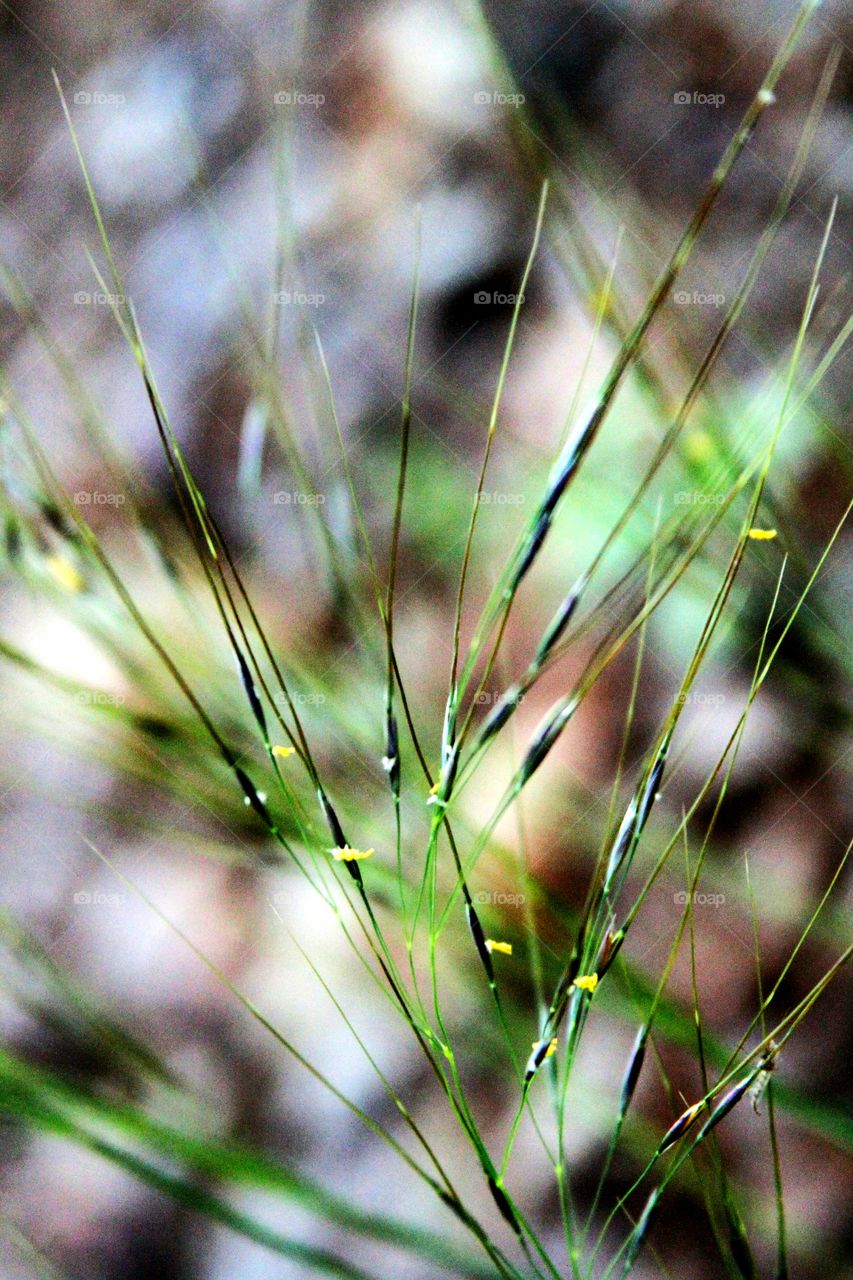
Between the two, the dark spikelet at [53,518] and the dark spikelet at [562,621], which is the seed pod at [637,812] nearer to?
the dark spikelet at [562,621]

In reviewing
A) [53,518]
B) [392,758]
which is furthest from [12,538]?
[392,758]

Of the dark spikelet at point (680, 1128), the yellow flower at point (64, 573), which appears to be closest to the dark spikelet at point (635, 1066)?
the dark spikelet at point (680, 1128)

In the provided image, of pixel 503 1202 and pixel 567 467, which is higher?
pixel 567 467

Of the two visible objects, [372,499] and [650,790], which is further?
[372,499]

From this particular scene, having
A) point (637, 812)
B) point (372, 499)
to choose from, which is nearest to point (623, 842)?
point (637, 812)

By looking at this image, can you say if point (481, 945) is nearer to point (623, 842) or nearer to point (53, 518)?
point (623, 842)

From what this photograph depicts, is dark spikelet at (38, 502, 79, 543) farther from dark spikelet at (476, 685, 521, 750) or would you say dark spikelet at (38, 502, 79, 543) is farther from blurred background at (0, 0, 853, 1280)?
dark spikelet at (476, 685, 521, 750)

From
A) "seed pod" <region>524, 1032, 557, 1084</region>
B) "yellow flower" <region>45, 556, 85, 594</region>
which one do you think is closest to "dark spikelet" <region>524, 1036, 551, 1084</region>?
"seed pod" <region>524, 1032, 557, 1084</region>

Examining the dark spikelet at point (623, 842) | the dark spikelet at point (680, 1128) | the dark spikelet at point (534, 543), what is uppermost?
the dark spikelet at point (534, 543)
